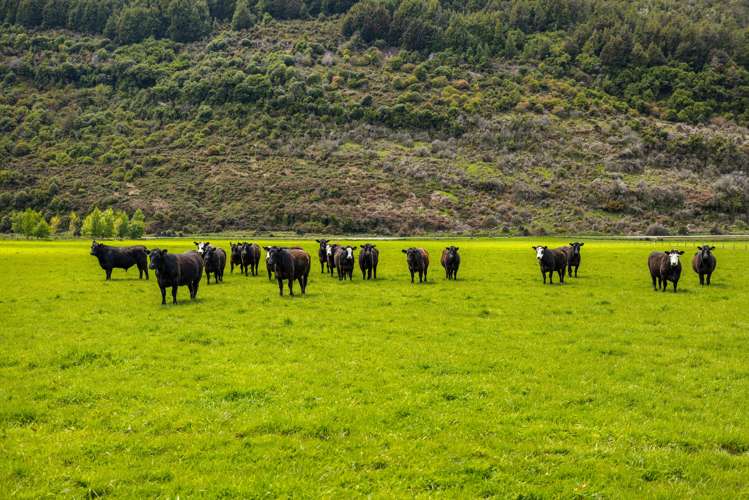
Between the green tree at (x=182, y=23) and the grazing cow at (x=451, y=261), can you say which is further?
the green tree at (x=182, y=23)

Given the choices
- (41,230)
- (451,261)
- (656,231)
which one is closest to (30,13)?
(41,230)

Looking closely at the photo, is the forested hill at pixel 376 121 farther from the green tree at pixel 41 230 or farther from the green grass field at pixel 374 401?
the green grass field at pixel 374 401

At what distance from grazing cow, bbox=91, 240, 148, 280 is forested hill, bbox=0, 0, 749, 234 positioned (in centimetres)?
6481

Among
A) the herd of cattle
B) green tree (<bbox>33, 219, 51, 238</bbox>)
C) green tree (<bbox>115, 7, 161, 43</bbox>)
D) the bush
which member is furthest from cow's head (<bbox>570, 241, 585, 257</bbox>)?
green tree (<bbox>115, 7, 161, 43</bbox>)

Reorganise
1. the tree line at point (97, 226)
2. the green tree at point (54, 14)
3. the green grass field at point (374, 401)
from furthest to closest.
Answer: the green tree at point (54, 14) < the tree line at point (97, 226) < the green grass field at point (374, 401)

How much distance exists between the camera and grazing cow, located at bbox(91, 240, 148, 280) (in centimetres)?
3259

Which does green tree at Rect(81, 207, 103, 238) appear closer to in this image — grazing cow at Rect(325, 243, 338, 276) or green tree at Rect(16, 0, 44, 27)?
grazing cow at Rect(325, 243, 338, 276)

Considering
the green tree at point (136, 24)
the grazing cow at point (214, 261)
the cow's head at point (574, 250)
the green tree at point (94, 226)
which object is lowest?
the grazing cow at point (214, 261)

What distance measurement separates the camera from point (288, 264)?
24.4m

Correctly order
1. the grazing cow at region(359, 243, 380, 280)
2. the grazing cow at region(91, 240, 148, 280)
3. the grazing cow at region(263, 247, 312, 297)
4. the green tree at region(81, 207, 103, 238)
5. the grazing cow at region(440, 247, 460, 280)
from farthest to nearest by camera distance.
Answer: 1. the green tree at region(81, 207, 103, 238)
2. the grazing cow at region(91, 240, 148, 280)
3. the grazing cow at region(359, 243, 380, 280)
4. the grazing cow at region(440, 247, 460, 280)
5. the grazing cow at region(263, 247, 312, 297)

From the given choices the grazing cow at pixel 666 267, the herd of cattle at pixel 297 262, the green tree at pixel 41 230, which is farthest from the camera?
the green tree at pixel 41 230

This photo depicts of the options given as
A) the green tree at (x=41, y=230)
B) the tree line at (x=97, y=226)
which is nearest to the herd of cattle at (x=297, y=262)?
the tree line at (x=97, y=226)

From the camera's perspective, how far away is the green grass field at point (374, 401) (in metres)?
7.21

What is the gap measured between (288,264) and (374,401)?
49.1ft
